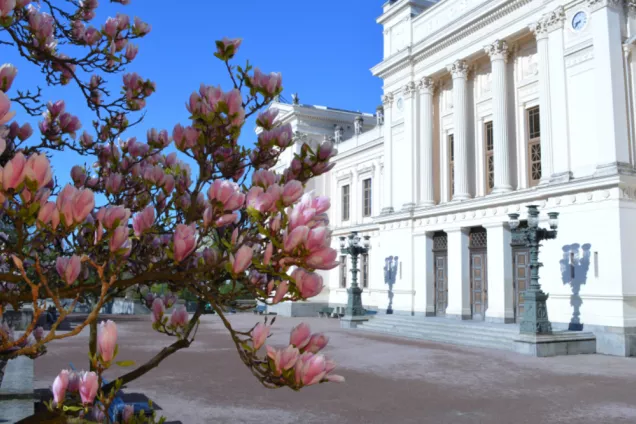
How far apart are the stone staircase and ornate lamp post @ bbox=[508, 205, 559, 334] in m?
0.80

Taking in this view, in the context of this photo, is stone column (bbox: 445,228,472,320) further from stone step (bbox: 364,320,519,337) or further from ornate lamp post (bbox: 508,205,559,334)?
ornate lamp post (bbox: 508,205,559,334)

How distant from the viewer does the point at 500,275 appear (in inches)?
770

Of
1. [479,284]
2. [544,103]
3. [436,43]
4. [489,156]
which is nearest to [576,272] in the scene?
[479,284]

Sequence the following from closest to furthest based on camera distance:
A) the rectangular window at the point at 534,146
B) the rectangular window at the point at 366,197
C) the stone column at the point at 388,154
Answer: the rectangular window at the point at 534,146 < the stone column at the point at 388,154 < the rectangular window at the point at 366,197

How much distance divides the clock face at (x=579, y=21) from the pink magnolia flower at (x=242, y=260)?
18382 mm

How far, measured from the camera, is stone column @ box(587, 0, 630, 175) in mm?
16000

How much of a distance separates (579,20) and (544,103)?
2667 millimetres

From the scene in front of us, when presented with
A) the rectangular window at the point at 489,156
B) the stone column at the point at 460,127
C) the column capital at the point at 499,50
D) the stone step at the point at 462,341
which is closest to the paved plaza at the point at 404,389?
the stone step at the point at 462,341

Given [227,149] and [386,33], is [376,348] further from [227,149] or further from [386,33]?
[386,33]

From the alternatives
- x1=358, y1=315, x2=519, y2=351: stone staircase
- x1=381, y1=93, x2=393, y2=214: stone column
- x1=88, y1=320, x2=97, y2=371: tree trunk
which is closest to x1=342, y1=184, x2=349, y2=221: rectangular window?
x1=381, y1=93, x2=393, y2=214: stone column

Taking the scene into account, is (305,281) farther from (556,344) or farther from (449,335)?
(449,335)

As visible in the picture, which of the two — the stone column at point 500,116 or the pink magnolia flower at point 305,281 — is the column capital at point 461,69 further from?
the pink magnolia flower at point 305,281

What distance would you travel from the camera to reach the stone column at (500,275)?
19.3m

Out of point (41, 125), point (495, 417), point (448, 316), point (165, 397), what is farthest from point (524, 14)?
point (41, 125)
